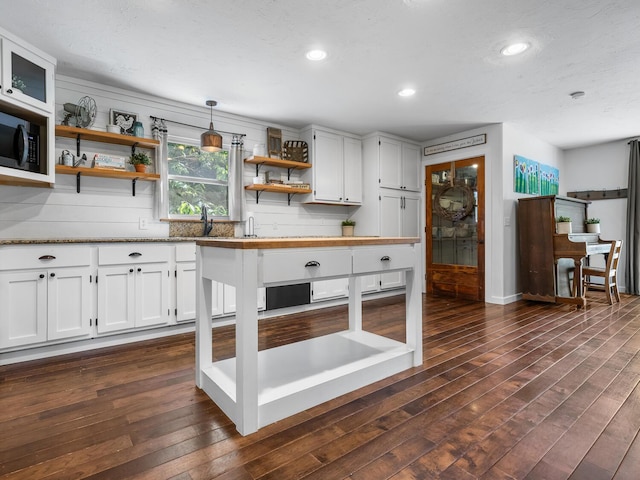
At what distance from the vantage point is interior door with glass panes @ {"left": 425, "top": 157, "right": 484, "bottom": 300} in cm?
500

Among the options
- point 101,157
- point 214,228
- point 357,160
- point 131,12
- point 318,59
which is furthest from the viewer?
point 357,160

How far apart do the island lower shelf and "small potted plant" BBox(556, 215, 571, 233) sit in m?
3.38

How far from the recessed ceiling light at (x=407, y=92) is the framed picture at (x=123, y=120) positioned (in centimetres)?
287

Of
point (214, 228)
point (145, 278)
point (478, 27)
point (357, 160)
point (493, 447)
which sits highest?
point (478, 27)

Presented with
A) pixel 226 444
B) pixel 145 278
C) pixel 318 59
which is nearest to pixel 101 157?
pixel 145 278

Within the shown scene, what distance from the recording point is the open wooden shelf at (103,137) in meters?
3.11

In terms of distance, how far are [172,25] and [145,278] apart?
2.10 m

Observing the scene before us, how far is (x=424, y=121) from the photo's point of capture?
468 cm

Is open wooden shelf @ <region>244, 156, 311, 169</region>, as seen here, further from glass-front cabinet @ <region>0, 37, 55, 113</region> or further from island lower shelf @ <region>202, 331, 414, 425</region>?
island lower shelf @ <region>202, 331, 414, 425</region>

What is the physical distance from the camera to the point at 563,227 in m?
4.48

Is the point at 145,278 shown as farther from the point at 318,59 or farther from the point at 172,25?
the point at 318,59

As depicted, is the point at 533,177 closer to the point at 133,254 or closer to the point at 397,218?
the point at 397,218

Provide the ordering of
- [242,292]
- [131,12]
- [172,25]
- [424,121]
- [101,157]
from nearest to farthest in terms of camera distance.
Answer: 1. [242,292]
2. [131,12]
3. [172,25]
4. [101,157]
5. [424,121]

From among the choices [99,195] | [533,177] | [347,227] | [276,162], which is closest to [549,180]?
[533,177]
